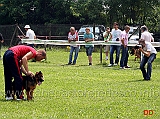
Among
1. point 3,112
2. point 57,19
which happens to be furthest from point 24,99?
point 57,19

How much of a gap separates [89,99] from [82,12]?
2792 cm

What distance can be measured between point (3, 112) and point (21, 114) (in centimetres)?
43

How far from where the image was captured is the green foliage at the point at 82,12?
37.8 metres

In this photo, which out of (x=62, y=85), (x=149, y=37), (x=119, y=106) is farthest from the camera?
(x=149, y=37)

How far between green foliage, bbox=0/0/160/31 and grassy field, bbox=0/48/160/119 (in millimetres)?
22735

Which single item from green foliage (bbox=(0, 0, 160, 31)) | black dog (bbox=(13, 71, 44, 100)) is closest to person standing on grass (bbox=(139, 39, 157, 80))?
black dog (bbox=(13, 71, 44, 100))

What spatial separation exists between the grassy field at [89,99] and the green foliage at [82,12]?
74.6 ft

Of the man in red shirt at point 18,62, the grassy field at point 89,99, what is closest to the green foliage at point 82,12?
the grassy field at point 89,99

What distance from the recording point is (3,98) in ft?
34.1

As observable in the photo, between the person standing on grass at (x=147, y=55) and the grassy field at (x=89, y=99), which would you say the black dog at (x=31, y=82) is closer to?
the grassy field at (x=89, y=99)

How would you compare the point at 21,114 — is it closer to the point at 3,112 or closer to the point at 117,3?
the point at 3,112

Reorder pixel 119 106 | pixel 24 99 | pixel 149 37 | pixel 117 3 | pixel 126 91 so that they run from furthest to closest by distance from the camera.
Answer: pixel 117 3 → pixel 149 37 → pixel 126 91 → pixel 24 99 → pixel 119 106

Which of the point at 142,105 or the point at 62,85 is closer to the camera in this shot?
the point at 142,105

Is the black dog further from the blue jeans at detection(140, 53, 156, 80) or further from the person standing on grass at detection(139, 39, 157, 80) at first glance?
the blue jeans at detection(140, 53, 156, 80)
